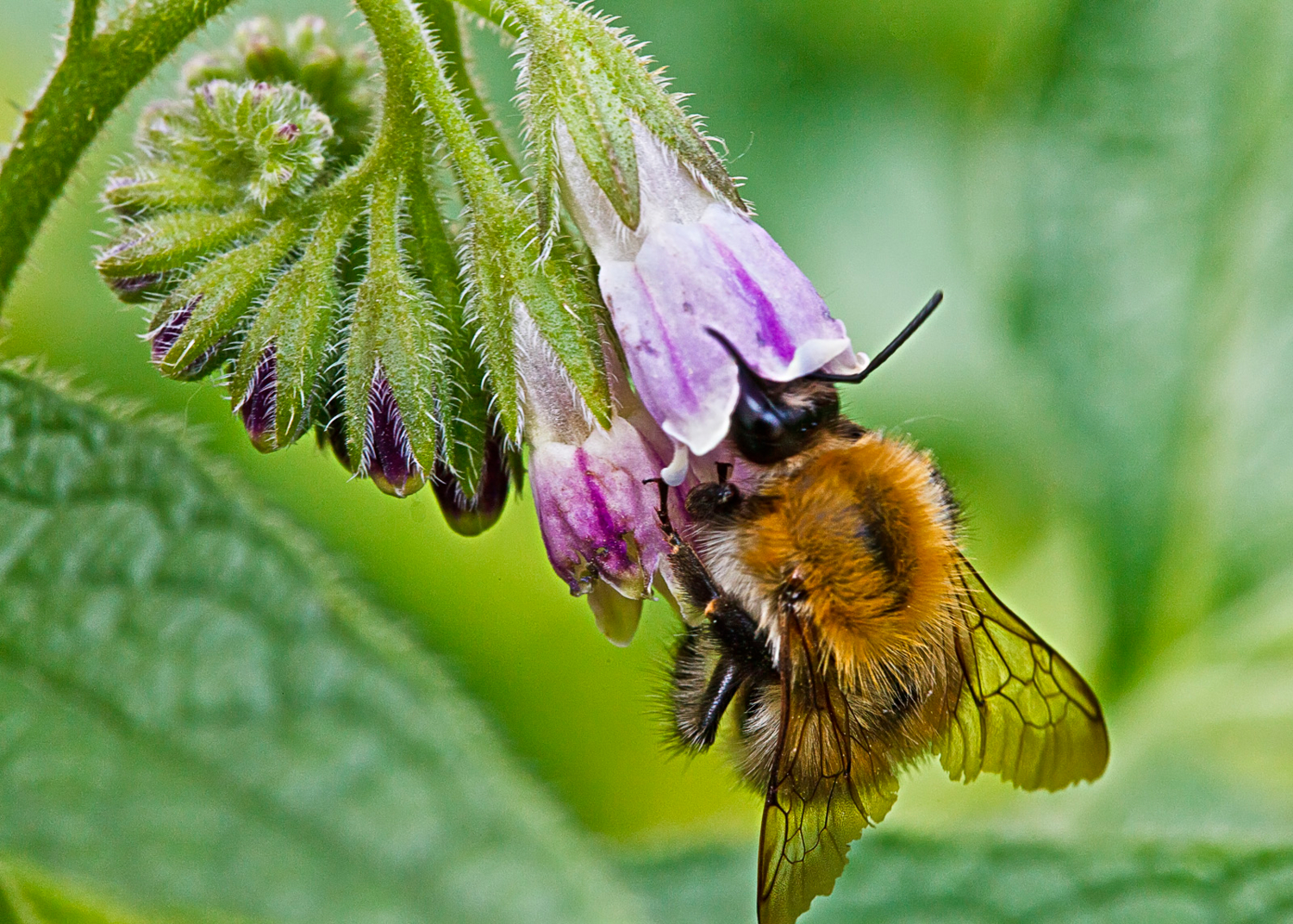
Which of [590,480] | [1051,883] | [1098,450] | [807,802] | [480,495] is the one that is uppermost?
[590,480]

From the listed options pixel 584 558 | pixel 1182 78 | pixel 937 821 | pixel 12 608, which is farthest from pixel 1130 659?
pixel 12 608

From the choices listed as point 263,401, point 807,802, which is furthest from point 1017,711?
point 263,401

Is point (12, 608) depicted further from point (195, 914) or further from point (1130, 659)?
point (1130, 659)

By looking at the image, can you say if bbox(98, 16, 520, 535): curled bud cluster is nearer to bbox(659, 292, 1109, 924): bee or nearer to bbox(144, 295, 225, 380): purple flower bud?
bbox(144, 295, 225, 380): purple flower bud

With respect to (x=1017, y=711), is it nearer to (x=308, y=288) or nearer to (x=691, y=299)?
(x=691, y=299)

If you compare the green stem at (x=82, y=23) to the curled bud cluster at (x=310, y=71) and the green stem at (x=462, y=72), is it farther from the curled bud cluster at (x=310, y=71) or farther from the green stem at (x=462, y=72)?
the green stem at (x=462, y=72)

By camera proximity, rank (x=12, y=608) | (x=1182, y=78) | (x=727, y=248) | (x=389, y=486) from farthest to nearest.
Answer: (x=1182, y=78) < (x=389, y=486) < (x=727, y=248) < (x=12, y=608)
